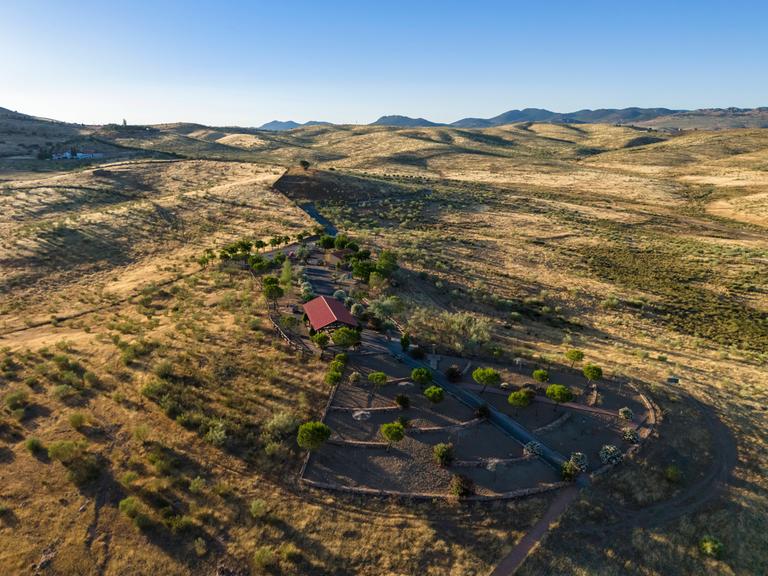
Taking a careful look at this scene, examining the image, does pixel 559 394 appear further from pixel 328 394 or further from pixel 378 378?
pixel 328 394

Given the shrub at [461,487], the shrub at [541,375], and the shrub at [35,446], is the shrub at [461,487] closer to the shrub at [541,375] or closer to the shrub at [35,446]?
the shrub at [541,375]

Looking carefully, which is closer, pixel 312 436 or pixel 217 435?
pixel 312 436

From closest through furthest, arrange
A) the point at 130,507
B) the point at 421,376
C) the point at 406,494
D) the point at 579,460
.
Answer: the point at 130,507, the point at 406,494, the point at 579,460, the point at 421,376

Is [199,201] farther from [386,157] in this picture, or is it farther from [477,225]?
[386,157]

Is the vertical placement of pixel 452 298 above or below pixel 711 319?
above

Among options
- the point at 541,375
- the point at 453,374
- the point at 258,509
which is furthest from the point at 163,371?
the point at 541,375

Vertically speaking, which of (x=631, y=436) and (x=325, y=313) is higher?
(x=325, y=313)

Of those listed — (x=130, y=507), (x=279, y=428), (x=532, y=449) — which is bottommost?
(x=532, y=449)

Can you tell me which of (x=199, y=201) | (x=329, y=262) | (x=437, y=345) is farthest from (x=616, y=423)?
(x=199, y=201)
